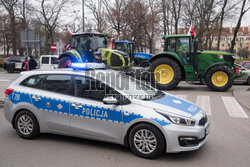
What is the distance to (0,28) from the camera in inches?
1969

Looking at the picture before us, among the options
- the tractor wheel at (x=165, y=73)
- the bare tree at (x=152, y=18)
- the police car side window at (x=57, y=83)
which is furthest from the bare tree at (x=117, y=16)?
the police car side window at (x=57, y=83)

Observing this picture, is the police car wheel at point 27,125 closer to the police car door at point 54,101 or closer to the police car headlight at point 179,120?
the police car door at point 54,101

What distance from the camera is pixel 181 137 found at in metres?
4.12

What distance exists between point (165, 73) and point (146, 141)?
29.5ft

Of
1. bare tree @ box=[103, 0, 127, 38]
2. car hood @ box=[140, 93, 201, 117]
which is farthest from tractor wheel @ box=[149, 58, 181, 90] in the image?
bare tree @ box=[103, 0, 127, 38]

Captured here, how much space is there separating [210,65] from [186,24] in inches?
826

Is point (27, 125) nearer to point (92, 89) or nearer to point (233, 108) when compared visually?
point (92, 89)

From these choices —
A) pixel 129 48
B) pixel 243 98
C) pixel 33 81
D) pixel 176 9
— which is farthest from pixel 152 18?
pixel 33 81

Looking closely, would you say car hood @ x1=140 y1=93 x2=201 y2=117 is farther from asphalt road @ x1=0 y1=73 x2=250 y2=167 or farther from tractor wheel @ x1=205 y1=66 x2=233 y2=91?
tractor wheel @ x1=205 y1=66 x2=233 y2=91

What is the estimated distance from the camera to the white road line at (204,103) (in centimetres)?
849

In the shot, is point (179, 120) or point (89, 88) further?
point (89, 88)

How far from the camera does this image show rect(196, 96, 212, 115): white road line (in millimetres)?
8485

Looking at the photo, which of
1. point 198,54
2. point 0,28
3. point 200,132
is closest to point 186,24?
point 198,54

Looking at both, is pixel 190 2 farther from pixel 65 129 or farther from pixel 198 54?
pixel 65 129
